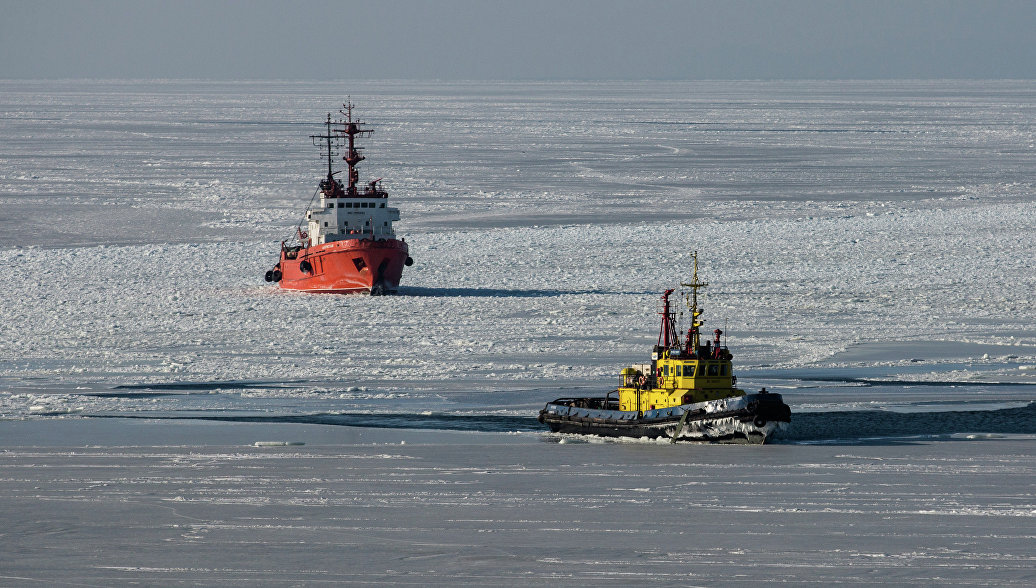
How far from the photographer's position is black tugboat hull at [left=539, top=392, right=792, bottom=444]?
16750 millimetres

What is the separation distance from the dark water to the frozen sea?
0.07 m

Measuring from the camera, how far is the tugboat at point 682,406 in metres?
16.8

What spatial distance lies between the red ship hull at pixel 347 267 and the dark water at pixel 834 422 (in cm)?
1437

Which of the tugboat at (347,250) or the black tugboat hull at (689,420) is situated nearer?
the black tugboat hull at (689,420)

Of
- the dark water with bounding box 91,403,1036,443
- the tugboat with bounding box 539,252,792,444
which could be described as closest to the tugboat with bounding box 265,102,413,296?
the dark water with bounding box 91,403,1036,443

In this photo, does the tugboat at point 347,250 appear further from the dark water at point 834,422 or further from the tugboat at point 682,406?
the tugboat at point 682,406

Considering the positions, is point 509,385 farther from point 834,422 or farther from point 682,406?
point 834,422

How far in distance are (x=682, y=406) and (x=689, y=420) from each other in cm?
21

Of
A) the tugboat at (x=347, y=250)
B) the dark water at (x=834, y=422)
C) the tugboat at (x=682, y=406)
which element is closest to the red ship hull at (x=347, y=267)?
the tugboat at (x=347, y=250)

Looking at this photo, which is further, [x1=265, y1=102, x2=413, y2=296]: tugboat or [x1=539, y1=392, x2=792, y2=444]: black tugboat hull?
[x1=265, y1=102, x2=413, y2=296]: tugboat

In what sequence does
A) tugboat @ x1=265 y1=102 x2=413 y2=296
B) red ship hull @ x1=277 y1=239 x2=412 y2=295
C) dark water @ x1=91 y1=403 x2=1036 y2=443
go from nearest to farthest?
1. dark water @ x1=91 y1=403 x2=1036 y2=443
2. red ship hull @ x1=277 y1=239 x2=412 y2=295
3. tugboat @ x1=265 y1=102 x2=413 y2=296

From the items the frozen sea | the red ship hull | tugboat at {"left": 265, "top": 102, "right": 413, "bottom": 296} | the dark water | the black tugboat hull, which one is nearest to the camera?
the frozen sea

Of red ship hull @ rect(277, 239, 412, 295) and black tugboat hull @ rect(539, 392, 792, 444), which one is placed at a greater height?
red ship hull @ rect(277, 239, 412, 295)

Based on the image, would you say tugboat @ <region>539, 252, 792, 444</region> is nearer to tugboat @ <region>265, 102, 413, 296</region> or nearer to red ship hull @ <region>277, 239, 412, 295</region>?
red ship hull @ <region>277, 239, 412, 295</region>
